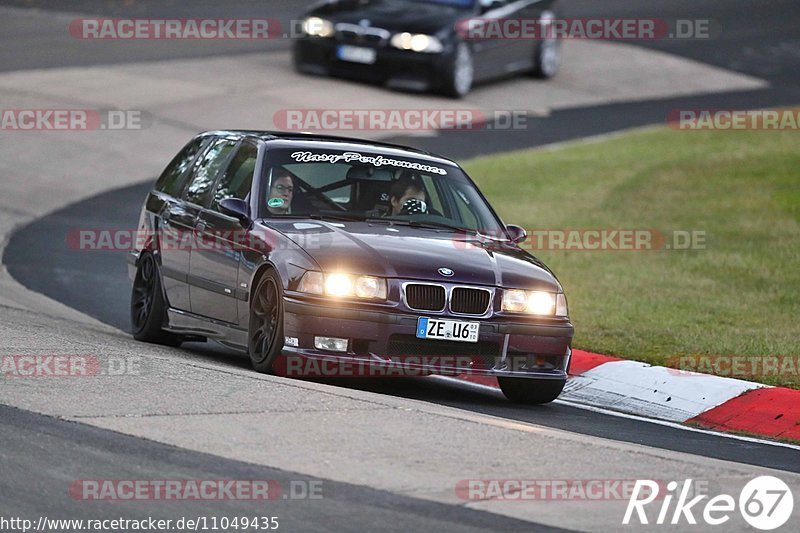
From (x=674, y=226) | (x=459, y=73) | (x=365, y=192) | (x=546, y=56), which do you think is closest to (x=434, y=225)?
(x=365, y=192)

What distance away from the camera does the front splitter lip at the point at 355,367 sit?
9.34 meters

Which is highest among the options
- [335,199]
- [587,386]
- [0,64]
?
[0,64]

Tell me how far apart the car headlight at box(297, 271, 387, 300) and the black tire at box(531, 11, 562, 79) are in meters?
18.2

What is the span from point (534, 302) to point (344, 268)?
120 centimetres

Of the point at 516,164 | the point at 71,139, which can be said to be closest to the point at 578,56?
the point at 516,164

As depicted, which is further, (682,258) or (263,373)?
(682,258)

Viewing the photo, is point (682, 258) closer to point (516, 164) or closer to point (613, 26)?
point (516, 164)

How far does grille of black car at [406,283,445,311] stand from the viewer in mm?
9445

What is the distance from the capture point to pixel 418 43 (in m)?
24.3

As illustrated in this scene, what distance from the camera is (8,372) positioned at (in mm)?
8672

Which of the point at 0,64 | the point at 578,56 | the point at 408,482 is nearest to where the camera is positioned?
the point at 408,482

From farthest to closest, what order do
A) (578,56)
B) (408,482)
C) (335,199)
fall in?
(578,56), (335,199), (408,482)

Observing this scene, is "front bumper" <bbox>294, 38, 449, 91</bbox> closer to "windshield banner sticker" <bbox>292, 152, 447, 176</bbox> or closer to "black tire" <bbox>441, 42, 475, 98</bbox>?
"black tire" <bbox>441, 42, 475, 98</bbox>

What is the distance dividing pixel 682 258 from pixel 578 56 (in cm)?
1525
